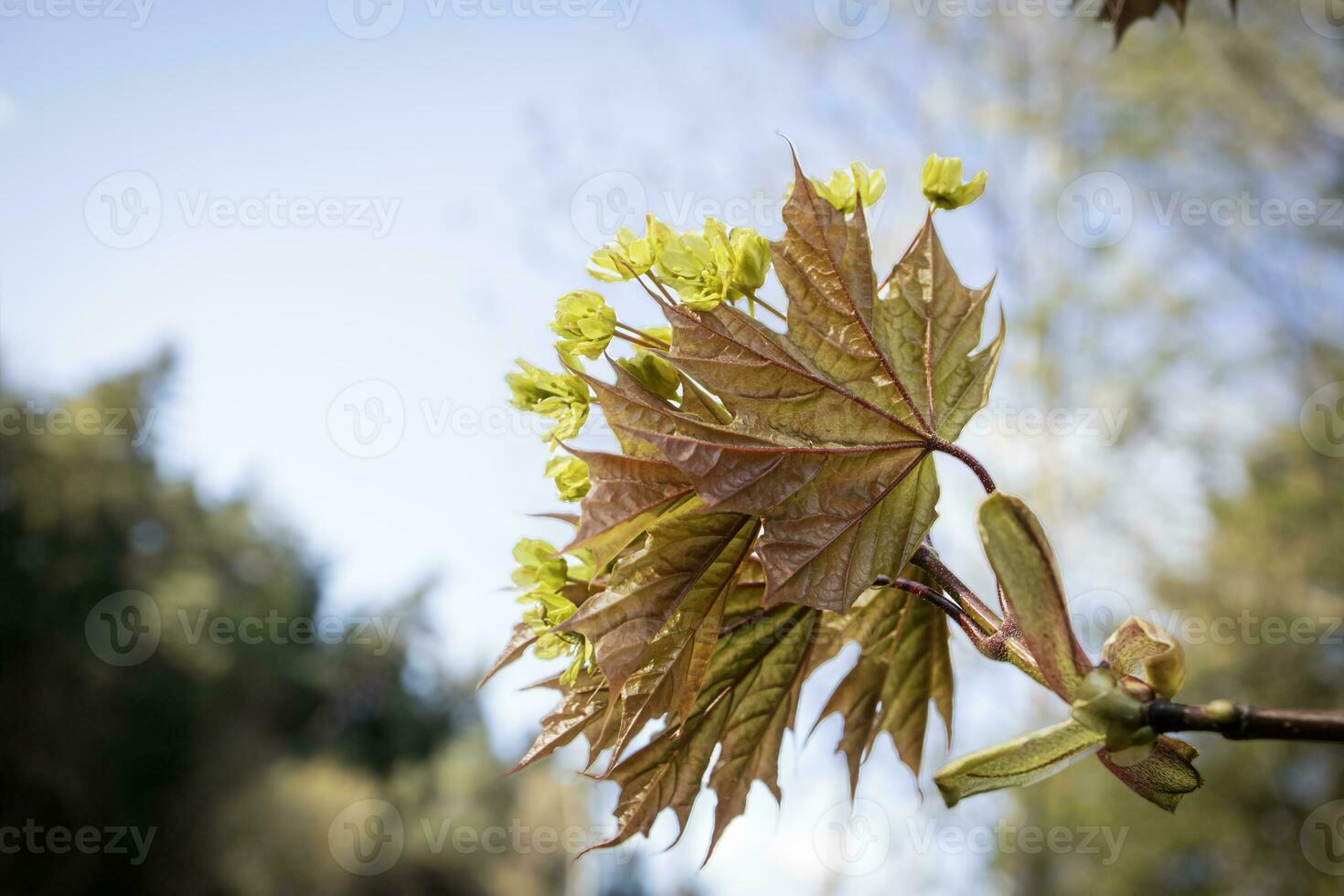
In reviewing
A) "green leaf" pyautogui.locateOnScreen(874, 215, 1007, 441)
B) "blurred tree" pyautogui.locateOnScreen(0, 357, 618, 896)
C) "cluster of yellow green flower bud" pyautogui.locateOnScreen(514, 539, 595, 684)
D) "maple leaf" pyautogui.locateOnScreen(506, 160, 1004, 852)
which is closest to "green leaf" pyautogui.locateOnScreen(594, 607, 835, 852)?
"maple leaf" pyautogui.locateOnScreen(506, 160, 1004, 852)

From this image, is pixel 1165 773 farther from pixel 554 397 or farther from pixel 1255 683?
pixel 1255 683

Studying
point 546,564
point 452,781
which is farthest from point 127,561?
point 546,564

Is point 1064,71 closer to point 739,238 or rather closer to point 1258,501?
point 1258,501

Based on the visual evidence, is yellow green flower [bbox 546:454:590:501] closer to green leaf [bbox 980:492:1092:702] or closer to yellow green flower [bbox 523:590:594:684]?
yellow green flower [bbox 523:590:594:684]

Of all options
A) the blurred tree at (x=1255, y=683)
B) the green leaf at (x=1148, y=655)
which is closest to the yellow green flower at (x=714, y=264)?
the green leaf at (x=1148, y=655)

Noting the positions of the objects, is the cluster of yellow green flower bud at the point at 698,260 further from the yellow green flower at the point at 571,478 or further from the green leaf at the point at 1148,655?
the green leaf at the point at 1148,655

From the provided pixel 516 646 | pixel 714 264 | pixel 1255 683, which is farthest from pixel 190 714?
pixel 714 264
